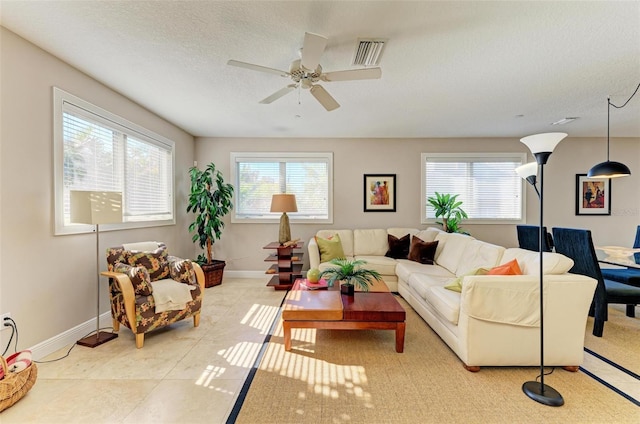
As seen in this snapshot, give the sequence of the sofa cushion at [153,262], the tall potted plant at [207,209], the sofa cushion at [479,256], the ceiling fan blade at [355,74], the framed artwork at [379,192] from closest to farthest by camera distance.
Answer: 1. the ceiling fan blade at [355,74]
2. the sofa cushion at [153,262]
3. the sofa cushion at [479,256]
4. the tall potted plant at [207,209]
5. the framed artwork at [379,192]

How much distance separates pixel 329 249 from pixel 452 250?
5.83 feet

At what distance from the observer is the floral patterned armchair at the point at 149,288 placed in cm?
258

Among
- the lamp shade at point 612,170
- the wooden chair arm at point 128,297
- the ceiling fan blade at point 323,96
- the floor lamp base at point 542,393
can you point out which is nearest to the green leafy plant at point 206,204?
the wooden chair arm at point 128,297

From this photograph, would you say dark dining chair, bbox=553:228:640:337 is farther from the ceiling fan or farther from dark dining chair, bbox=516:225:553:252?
the ceiling fan

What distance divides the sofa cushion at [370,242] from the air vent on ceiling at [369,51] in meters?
2.93

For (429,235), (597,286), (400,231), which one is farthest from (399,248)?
(597,286)

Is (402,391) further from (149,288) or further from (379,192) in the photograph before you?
(379,192)

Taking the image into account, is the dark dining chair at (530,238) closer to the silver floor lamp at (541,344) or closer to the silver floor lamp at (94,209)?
the silver floor lamp at (541,344)

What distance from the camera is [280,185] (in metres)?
5.33

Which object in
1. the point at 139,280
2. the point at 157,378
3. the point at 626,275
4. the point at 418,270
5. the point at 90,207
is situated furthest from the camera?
the point at 418,270

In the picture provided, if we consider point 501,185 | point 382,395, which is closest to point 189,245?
point 382,395

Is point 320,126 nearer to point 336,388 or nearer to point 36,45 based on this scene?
point 36,45

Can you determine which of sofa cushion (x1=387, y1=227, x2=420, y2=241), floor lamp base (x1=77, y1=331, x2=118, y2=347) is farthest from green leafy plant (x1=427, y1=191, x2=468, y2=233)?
floor lamp base (x1=77, y1=331, x2=118, y2=347)

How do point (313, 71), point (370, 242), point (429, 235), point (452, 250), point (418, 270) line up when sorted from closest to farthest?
1. point (313, 71)
2. point (418, 270)
3. point (452, 250)
4. point (429, 235)
5. point (370, 242)
